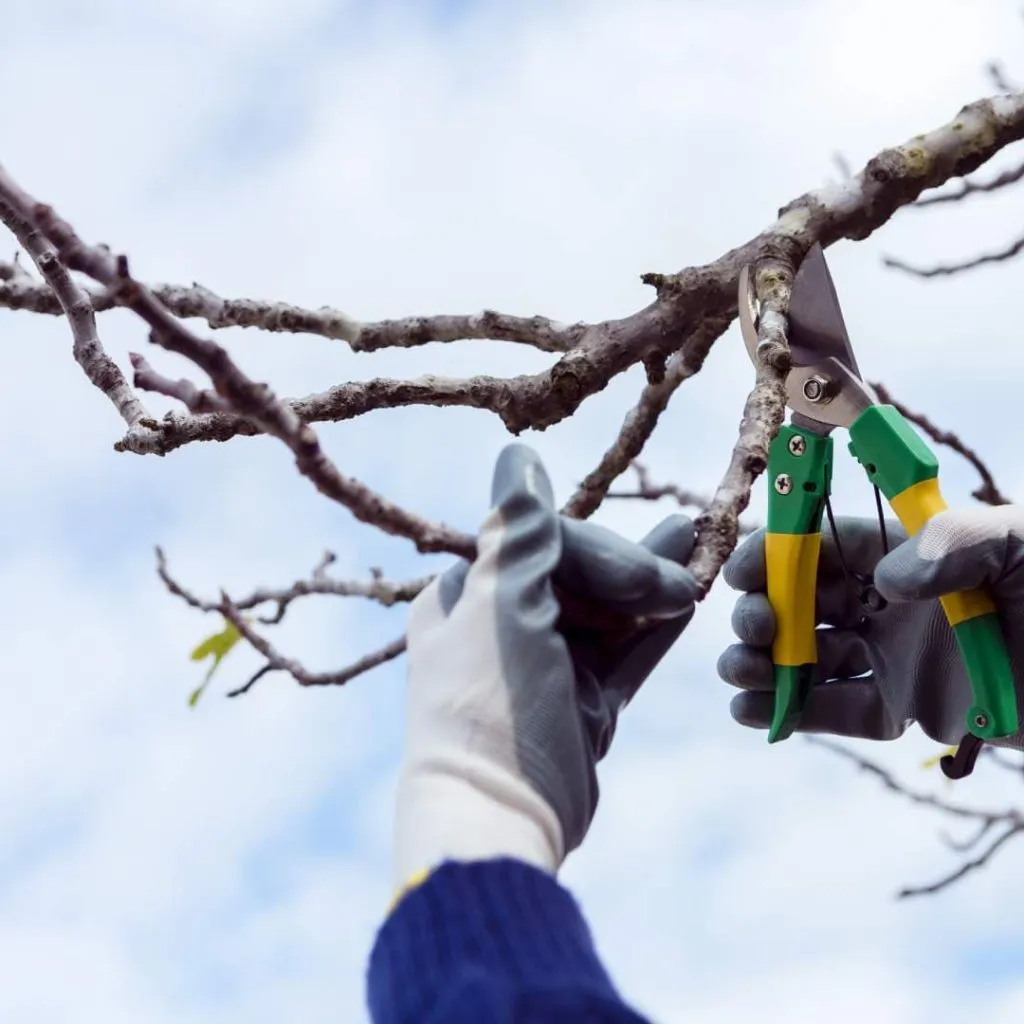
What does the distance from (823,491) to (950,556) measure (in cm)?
20

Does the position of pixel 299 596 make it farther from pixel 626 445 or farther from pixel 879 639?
pixel 879 639

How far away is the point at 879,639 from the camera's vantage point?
6.37ft

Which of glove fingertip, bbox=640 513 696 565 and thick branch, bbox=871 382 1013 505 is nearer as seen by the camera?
glove fingertip, bbox=640 513 696 565

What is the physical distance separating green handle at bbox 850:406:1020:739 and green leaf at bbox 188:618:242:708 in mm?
1555

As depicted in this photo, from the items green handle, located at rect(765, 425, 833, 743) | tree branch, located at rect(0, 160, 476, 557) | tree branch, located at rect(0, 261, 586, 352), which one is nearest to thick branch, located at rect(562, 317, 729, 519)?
tree branch, located at rect(0, 261, 586, 352)

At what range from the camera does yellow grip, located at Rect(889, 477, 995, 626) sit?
1.70 meters

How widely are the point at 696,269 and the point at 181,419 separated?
31.7 inches

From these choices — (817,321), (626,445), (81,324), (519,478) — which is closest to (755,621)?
(817,321)

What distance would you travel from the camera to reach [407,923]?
107 cm

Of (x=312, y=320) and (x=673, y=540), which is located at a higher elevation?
(x=312, y=320)

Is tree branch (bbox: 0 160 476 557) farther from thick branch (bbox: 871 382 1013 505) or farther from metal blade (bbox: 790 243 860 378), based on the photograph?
thick branch (bbox: 871 382 1013 505)

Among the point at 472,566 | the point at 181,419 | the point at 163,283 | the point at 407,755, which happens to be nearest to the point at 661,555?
the point at 472,566

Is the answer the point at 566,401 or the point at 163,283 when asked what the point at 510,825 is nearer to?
the point at 566,401

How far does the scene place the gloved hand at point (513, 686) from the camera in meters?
1.17
